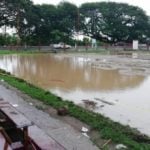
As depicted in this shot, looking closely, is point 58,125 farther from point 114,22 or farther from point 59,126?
point 114,22

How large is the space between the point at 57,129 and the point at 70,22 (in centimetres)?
4771

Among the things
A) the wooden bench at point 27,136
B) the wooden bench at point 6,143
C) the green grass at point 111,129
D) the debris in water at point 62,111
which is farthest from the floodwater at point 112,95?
the wooden bench at point 6,143

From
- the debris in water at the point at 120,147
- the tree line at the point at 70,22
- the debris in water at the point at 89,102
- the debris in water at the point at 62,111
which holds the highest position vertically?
the tree line at the point at 70,22

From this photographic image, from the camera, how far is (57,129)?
591 centimetres

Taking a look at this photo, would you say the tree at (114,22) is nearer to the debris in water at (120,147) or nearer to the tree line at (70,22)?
the tree line at (70,22)

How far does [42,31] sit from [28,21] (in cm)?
326

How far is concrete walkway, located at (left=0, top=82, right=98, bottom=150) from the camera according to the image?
5.10m

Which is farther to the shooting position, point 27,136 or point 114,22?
point 114,22

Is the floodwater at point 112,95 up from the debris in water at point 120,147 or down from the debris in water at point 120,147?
down

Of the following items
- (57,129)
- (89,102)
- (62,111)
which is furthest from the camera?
Result: (89,102)

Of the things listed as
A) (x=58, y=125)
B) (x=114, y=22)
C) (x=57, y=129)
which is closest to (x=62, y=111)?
(x=58, y=125)

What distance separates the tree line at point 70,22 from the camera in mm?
47844

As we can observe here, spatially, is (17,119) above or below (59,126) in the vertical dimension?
above

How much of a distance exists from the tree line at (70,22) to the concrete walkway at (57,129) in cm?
4043
